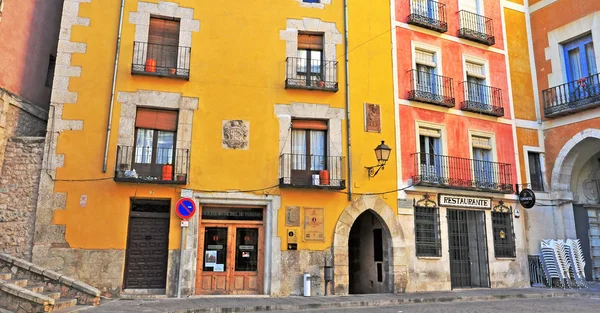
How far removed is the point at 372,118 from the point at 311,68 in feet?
7.84

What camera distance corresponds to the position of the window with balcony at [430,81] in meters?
15.2

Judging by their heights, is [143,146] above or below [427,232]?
above

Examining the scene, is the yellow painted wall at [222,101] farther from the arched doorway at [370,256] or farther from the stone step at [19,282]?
the stone step at [19,282]

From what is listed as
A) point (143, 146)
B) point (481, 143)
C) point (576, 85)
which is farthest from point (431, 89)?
point (143, 146)

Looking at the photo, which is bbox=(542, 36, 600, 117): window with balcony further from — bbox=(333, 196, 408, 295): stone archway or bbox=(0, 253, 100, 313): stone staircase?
bbox=(0, 253, 100, 313): stone staircase

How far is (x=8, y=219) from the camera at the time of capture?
1147 cm

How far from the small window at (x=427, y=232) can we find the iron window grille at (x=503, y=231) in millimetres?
2271

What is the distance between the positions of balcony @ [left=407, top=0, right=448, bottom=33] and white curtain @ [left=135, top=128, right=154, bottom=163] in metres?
9.01

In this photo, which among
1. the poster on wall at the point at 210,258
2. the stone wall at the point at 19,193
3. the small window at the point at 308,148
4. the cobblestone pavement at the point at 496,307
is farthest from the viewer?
the small window at the point at 308,148

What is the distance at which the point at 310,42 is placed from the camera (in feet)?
47.0

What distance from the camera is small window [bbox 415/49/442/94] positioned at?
15.5 meters

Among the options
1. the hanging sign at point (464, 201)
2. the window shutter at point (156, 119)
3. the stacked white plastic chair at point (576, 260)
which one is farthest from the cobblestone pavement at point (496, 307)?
the window shutter at point (156, 119)

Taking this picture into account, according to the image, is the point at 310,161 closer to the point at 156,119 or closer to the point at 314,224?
the point at 314,224

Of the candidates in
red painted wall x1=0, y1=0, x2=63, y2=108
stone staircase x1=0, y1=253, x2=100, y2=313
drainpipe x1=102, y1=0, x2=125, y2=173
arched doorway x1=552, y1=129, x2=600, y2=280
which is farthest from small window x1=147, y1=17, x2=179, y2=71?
arched doorway x1=552, y1=129, x2=600, y2=280
